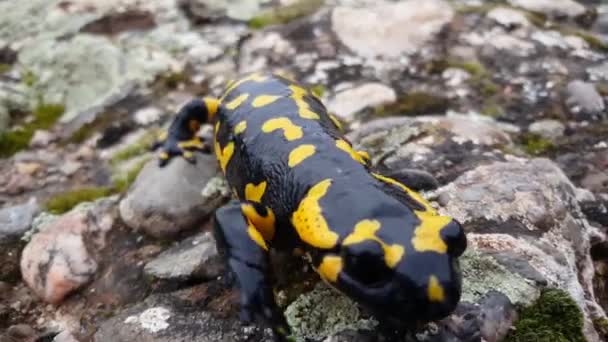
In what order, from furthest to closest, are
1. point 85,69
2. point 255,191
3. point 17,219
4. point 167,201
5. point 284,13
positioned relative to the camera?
point 284,13 < point 85,69 < point 17,219 < point 167,201 < point 255,191

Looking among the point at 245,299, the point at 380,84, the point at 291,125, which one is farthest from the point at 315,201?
the point at 380,84

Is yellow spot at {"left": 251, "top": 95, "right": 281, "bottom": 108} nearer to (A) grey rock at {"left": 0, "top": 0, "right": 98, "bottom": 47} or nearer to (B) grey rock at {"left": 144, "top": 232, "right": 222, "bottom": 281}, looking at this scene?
(B) grey rock at {"left": 144, "top": 232, "right": 222, "bottom": 281}

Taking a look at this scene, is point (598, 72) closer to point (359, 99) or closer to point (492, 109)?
point (492, 109)

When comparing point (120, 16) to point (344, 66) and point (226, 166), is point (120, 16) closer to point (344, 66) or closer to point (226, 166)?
point (344, 66)

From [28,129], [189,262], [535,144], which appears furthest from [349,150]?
[28,129]

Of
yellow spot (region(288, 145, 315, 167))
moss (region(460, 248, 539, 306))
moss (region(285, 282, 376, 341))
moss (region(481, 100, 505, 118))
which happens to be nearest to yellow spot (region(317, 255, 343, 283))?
moss (region(285, 282, 376, 341))

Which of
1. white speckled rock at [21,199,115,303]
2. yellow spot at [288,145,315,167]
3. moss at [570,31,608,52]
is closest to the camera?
yellow spot at [288,145,315,167]
